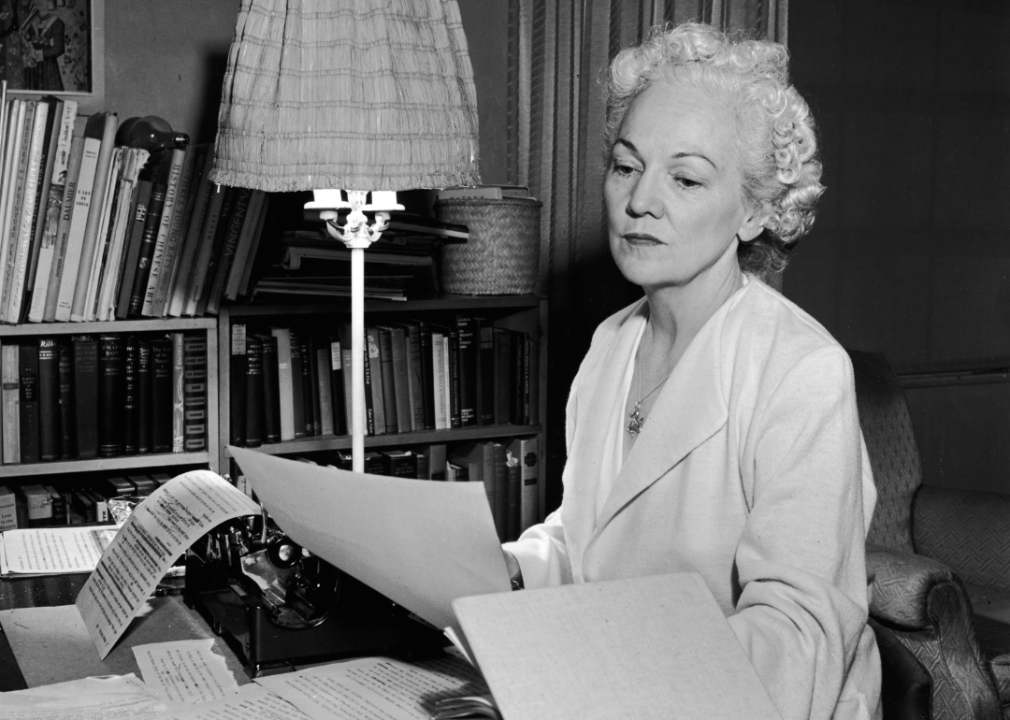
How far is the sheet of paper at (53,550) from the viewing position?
1.41 meters

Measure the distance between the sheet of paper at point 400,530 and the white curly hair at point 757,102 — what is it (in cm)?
64

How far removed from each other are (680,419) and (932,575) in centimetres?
101

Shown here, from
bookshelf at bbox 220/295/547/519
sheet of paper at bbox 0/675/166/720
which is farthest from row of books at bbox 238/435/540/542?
sheet of paper at bbox 0/675/166/720

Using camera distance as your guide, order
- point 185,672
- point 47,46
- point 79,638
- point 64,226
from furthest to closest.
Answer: point 47,46
point 64,226
point 79,638
point 185,672

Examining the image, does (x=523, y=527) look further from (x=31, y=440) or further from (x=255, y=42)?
(x=255, y=42)

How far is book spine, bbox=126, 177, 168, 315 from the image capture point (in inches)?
94.3

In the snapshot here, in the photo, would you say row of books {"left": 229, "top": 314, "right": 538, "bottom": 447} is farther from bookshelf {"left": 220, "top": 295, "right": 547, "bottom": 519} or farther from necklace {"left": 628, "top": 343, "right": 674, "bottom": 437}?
necklace {"left": 628, "top": 343, "right": 674, "bottom": 437}

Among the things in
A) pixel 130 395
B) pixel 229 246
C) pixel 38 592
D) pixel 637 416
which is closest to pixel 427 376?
pixel 229 246

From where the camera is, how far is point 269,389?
2604mm

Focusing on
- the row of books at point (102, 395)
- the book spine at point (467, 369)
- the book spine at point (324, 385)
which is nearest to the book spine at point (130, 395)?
the row of books at point (102, 395)

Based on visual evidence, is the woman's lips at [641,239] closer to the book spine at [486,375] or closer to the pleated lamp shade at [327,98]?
the pleated lamp shade at [327,98]

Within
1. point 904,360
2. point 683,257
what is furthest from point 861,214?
point 683,257

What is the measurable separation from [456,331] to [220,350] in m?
0.62

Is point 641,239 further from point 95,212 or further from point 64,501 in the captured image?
point 64,501
